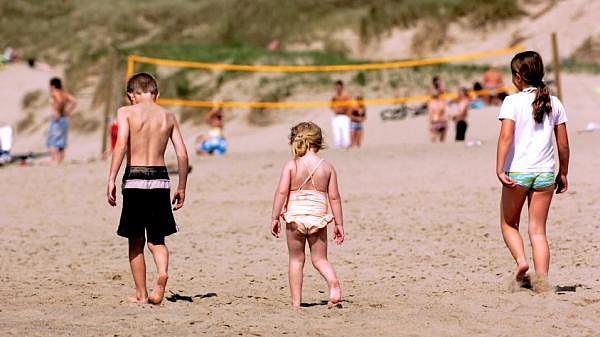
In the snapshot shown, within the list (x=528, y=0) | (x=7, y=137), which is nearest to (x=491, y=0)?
(x=528, y=0)

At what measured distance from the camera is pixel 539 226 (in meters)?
7.40

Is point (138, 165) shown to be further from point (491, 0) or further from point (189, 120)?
point (491, 0)

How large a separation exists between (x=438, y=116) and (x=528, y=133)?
11456 millimetres

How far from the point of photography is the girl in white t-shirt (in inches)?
286

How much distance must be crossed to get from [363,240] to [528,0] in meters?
25.3

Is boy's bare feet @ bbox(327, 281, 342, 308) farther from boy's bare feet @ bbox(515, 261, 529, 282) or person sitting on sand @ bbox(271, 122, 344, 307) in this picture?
boy's bare feet @ bbox(515, 261, 529, 282)

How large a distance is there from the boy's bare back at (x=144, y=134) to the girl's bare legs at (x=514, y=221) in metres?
1.93

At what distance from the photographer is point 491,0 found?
34.5 meters

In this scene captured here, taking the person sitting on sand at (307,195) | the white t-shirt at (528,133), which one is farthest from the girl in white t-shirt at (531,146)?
the person sitting on sand at (307,195)

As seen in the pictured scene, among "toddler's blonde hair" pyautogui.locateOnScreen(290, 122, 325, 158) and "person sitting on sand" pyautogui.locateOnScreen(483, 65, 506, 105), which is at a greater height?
"person sitting on sand" pyautogui.locateOnScreen(483, 65, 506, 105)

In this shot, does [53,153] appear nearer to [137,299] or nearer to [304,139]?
[137,299]

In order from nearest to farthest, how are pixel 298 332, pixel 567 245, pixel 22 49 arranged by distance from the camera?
1. pixel 298 332
2. pixel 567 245
3. pixel 22 49

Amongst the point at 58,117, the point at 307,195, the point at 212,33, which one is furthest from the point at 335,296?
the point at 212,33

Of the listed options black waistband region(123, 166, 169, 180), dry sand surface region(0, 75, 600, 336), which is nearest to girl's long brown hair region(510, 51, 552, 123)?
dry sand surface region(0, 75, 600, 336)
